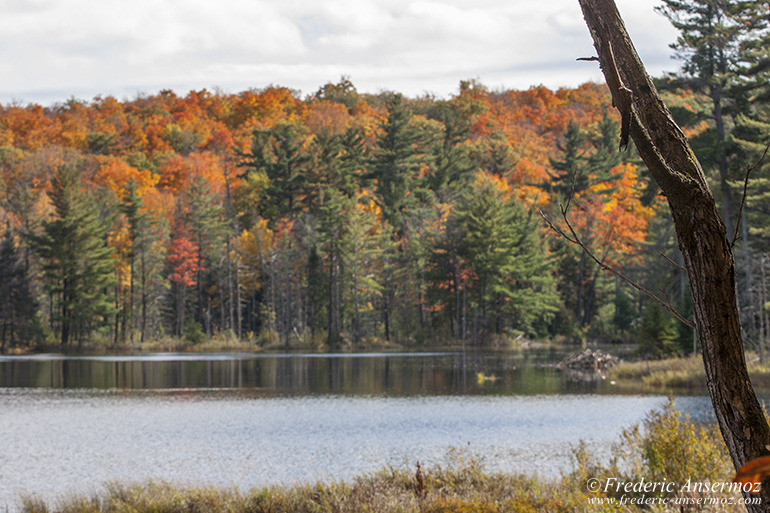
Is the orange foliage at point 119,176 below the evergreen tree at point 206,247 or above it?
above

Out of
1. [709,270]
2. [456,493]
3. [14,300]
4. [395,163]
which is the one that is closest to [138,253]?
[14,300]

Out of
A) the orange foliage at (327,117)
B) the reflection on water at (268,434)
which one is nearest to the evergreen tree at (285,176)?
the orange foliage at (327,117)

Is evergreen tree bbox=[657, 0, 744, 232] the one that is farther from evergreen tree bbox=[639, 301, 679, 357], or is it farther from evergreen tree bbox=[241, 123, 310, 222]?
evergreen tree bbox=[241, 123, 310, 222]

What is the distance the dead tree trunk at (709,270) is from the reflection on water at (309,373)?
2890 cm

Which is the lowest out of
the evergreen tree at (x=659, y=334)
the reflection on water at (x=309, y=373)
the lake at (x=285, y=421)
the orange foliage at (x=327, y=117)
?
the reflection on water at (x=309, y=373)

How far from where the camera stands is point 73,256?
66.7 m

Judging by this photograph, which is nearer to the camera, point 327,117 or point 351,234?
point 351,234

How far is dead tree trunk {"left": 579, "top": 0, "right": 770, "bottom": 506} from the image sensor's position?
160 inches

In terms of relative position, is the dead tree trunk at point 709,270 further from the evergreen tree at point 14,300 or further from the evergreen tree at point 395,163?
the evergreen tree at point 395,163

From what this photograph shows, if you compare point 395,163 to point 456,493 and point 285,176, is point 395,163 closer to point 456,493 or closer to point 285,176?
point 285,176


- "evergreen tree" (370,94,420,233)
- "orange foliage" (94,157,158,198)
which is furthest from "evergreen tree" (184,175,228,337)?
"evergreen tree" (370,94,420,233)

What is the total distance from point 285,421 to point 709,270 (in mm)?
22089

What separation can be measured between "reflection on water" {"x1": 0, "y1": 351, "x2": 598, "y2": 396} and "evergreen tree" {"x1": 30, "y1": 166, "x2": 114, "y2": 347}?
8.45m

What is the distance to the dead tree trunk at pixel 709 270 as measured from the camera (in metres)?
4.05
